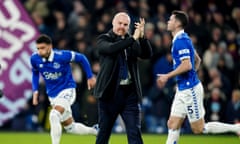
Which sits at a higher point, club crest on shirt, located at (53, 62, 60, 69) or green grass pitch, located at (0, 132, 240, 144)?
club crest on shirt, located at (53, 62, 60, 69)

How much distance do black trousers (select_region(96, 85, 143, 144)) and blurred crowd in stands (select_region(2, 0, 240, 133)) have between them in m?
Result: 4.76

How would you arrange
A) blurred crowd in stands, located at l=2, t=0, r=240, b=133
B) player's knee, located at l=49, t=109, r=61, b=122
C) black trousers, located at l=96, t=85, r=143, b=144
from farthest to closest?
blurred crowd in stands, located at l=2, t=0, r=240, b=133 < player's knee, located at l=49, t=109, r=61, b=122 < black trousers, located at l=96, t=85, r=143, b=144

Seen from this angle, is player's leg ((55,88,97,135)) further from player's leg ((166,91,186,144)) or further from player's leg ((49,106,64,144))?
player's leg ((166,91,186,144))

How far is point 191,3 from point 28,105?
493cm

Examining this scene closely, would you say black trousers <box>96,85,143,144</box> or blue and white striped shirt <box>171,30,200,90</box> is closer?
black trousers <box>96,85,143,144</box>

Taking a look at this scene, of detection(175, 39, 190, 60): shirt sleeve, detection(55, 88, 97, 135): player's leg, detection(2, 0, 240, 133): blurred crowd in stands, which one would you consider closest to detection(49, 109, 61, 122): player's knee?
detection(55, 88, 97, 135): player's leg

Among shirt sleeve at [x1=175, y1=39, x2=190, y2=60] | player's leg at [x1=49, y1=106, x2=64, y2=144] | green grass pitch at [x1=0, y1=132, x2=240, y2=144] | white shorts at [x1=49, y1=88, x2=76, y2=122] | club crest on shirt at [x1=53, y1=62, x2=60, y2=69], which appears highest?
shirt sleeve at [x1=175, y1=39, x2=190, y2=60]

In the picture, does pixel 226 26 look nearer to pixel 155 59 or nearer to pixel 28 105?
pixel 155 59

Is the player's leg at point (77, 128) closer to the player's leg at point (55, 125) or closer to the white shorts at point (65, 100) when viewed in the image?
the white shorts at point (65, 100)

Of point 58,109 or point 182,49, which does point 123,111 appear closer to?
point 182,49

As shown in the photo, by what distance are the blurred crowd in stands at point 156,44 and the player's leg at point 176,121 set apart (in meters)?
4.49

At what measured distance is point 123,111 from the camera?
10.5 meters

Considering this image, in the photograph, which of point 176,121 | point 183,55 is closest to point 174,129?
point 176,121

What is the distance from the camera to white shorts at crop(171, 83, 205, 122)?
10969 mm
